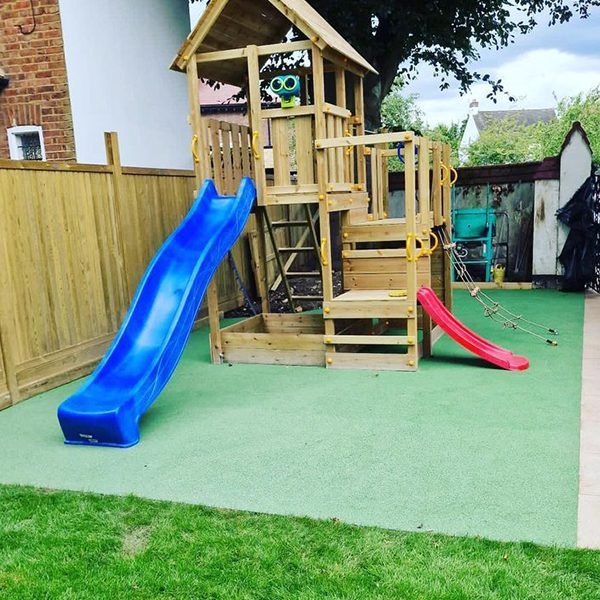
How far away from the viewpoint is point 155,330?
16.9 feet

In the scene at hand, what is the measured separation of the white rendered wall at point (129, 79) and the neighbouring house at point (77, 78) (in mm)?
15

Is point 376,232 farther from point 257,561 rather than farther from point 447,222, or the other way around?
point 257,561

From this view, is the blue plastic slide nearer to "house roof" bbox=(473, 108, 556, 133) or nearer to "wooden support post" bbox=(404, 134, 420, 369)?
"wooden support post" bbox=(404, 134, 420, 369)

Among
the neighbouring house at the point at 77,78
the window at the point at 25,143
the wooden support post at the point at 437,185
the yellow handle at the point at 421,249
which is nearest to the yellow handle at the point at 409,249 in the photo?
the yellow handle at the point at 421,249

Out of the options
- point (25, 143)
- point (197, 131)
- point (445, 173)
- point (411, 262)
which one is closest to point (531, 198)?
point (445, 173)

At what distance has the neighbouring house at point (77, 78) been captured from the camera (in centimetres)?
902

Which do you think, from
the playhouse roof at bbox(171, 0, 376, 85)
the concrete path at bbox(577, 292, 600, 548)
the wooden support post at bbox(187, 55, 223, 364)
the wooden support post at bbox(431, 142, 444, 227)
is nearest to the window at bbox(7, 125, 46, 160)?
the playhouse roof at bbox(171, 0, 376, 85)

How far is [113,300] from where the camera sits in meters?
6.80

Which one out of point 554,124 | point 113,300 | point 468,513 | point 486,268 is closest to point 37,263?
point 113,300

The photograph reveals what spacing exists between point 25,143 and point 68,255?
446cm

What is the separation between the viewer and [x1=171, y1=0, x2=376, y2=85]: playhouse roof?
6031 millimetres

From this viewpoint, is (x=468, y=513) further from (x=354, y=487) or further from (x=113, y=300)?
(x=113, y=300)

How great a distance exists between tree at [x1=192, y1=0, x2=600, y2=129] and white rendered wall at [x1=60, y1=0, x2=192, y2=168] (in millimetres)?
2743

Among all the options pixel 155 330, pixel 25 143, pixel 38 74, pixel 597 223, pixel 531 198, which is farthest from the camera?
pixel 531 198
